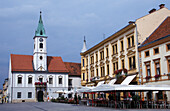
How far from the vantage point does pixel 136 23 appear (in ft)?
103

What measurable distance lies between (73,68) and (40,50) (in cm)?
1142

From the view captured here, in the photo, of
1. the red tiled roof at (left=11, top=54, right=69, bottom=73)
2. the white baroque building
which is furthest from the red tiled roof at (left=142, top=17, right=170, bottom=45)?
the red tiled roof at (left=11, top=54, right=69, bottom=73)

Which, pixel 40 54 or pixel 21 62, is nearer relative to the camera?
pixel 21 62

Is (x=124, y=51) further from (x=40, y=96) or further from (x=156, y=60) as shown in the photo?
(x=40, y=96)

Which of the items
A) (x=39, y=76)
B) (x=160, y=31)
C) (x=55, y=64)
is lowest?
(x=39, y=76)

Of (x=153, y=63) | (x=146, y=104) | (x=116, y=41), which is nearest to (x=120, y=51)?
(x=116, y=41)

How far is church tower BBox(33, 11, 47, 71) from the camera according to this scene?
61.8 metres

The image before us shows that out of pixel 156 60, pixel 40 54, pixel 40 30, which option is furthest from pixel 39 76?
pixel 156 60

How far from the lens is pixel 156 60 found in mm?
27750

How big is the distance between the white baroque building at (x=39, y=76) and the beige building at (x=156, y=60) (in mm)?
32307

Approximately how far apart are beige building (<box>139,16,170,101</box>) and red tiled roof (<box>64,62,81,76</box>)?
122 feet

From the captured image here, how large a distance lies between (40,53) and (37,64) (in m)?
3.20

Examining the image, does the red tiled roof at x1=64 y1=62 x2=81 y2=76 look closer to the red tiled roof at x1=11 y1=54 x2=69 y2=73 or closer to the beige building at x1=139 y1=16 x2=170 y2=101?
the red tiled roof at x1=11 y1=54 x2=69 y2=73

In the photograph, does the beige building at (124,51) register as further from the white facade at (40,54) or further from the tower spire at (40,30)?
the tower spire at (40,30)
